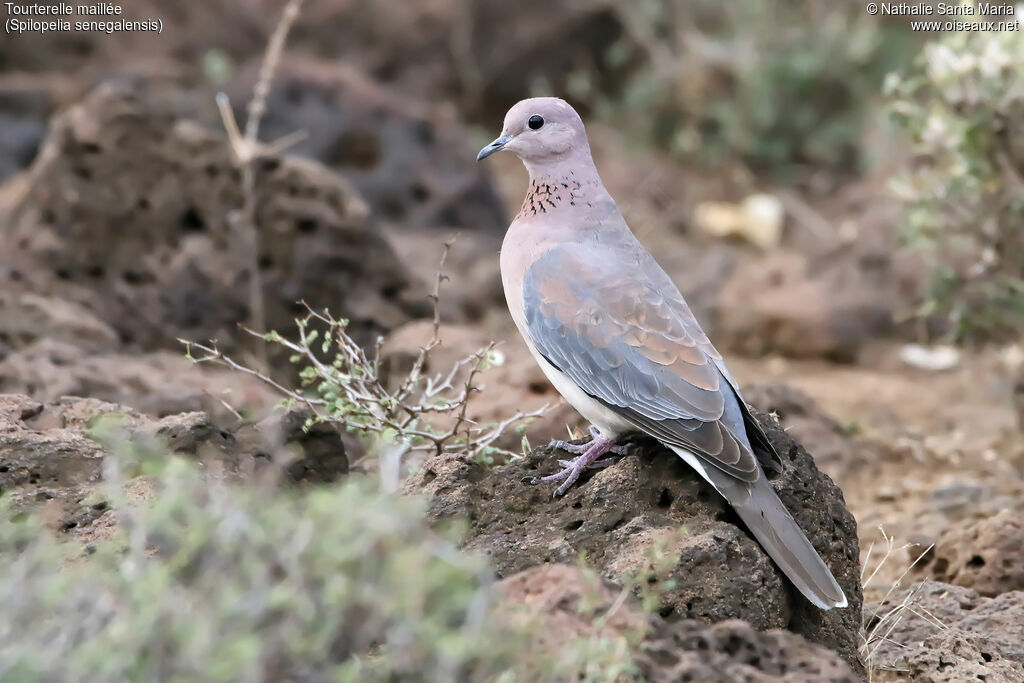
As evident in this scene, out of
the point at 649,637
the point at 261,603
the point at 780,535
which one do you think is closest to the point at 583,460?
the point at 780,535

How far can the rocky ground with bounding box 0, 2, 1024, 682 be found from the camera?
3.58 m

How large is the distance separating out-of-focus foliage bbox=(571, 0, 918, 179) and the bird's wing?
8073mm

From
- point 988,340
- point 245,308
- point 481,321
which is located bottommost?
point 988,340

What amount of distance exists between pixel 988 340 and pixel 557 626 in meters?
7.01

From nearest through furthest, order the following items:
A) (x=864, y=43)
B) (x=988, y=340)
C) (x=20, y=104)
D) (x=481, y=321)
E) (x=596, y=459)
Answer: (x=596, y=459), (x=481, y=321), (x=988, y=340), (x=20, y=104), (x=864, y=43)

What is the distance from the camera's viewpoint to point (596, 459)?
162 inches

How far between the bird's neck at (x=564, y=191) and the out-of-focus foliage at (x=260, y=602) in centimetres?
230

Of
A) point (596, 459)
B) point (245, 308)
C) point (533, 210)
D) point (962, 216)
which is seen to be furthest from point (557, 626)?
point (962, 216)

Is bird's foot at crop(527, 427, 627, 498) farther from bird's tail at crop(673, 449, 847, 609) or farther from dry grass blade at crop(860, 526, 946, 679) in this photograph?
dry grass blade at crop(860, 526, 946, 679)

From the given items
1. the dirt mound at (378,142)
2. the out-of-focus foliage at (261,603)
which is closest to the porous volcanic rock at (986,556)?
the out-of-focus foliage at (261,603)

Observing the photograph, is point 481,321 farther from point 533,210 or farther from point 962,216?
point 533,210

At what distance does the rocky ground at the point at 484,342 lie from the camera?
3.58 meters

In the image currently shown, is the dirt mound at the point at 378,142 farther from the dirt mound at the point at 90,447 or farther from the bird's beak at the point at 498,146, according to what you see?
the dirt mound at the point at 90,447

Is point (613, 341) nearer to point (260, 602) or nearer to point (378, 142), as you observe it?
point (260, 602)
